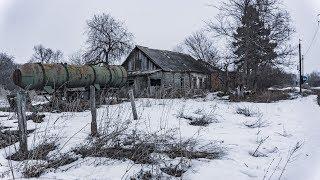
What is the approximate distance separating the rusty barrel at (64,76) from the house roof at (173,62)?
12.6m

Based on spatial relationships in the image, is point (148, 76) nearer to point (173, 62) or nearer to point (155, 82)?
point (155, 82)

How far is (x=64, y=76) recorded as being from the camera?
16.9 meters

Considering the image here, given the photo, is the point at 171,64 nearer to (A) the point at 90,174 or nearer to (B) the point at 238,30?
(B) the point at 238,30

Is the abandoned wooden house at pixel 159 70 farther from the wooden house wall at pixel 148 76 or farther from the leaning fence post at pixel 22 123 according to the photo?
the leaning fence post at pixel 22 123

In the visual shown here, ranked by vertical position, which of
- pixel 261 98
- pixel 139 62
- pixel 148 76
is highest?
pixel 139 62

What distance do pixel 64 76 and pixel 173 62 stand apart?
66.2ft

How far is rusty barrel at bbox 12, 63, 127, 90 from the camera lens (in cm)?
1569

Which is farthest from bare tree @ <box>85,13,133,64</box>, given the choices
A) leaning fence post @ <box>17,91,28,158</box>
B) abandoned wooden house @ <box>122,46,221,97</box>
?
leaning fence post @ <box>17,91,28,158</box>

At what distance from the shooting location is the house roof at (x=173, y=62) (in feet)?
112

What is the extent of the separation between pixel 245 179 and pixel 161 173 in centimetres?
114

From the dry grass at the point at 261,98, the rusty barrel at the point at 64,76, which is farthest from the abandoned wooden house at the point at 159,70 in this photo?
the rusty barrel at the point at 64,76

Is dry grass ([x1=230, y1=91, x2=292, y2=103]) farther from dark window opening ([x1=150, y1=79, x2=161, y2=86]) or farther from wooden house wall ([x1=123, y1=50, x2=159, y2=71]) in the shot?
wooden house wall ([x1=123, y1=50, x2=159, y2=71])

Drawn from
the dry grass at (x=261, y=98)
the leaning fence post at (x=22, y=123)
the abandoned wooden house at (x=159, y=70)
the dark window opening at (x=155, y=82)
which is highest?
the abandoned wooden house at (x=159, y=70)

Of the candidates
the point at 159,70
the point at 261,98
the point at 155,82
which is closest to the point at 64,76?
the point at 261,98
